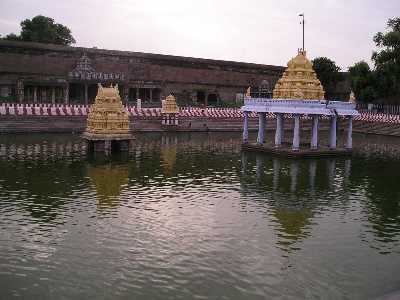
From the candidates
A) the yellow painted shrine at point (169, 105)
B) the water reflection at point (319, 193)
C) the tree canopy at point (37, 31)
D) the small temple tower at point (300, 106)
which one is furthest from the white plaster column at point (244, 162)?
the tree canopy at point (37, 31)

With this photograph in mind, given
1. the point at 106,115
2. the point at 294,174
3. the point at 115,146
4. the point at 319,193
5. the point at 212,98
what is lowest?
the point at 319,193

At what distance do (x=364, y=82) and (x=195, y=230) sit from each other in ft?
151

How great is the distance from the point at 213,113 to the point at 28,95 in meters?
19.0

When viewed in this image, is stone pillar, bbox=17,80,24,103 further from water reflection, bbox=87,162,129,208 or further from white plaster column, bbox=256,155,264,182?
white plaster column, bbox=256,155,264,182

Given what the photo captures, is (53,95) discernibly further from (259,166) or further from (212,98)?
(259,166)

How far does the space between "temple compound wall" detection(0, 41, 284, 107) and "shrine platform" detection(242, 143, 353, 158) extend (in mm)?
24938

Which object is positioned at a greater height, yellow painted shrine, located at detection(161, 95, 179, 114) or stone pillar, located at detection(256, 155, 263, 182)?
yellow painted shrine, located at detection(161, 95, 179, 114)

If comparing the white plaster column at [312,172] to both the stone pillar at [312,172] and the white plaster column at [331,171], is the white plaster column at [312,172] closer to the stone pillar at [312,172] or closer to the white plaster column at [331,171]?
the stone pillar at [312,172]

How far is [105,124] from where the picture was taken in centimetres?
2964

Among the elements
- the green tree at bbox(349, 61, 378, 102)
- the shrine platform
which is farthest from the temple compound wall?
the shrine platform

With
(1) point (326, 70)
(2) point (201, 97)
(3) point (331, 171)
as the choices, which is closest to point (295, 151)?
(3) point (331, 171)

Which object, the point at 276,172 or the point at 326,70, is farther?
the point at 326,70

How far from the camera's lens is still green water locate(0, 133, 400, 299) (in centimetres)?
1061

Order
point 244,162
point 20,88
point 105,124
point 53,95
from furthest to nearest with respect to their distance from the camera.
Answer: point 53,95 < point 20,88 < point 105,124 < point 244,162
